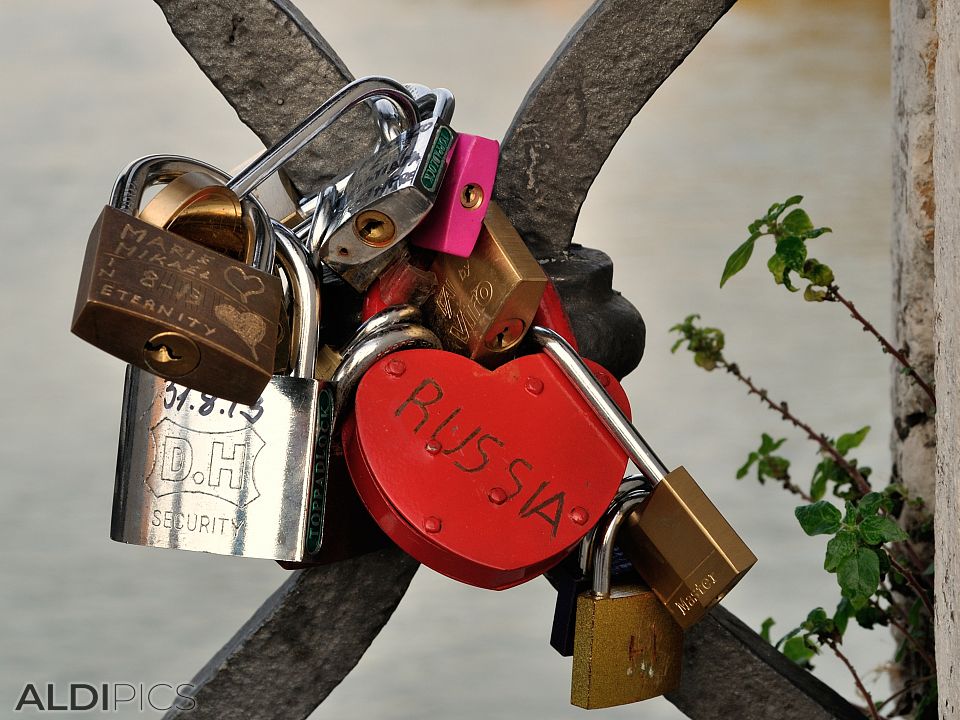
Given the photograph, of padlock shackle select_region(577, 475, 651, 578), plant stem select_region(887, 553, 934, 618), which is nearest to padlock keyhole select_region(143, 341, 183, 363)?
padlock shackle select_region(577, 475, 651, 578)

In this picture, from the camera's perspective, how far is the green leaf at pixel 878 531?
907 millimetres

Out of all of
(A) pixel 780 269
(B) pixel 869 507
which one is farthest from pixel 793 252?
(B) pixel 869 507

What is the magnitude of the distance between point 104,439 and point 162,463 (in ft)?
4.65

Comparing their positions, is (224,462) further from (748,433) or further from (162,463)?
(748,433)

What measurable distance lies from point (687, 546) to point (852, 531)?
0.16 m

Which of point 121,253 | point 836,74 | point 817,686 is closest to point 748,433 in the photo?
point 817,686

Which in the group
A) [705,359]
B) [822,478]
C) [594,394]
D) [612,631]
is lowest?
[612,631]

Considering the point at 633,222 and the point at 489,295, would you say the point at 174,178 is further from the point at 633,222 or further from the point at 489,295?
the point at 633,222

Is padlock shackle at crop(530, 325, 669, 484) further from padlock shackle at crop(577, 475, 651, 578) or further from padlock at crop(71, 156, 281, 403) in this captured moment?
padlock at crop(71, 156, 281, 403)

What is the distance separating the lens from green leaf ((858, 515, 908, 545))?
2.98 feet

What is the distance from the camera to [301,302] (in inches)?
29.9

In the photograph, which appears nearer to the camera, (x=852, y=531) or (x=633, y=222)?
(x=852, y=531)

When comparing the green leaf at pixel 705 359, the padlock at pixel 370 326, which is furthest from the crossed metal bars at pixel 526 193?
the green leaf at pixel 705 359

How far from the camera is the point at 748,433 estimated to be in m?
2.16
